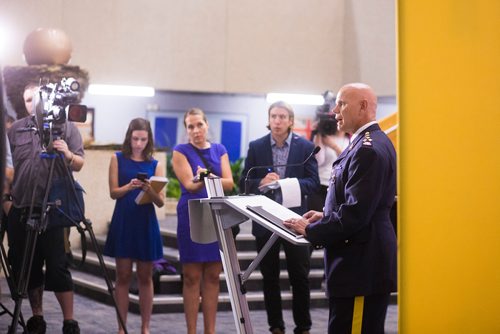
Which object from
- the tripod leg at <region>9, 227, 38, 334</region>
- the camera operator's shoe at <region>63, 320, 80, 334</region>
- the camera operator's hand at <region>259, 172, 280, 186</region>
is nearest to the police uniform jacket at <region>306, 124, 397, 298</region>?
the camera operator's hand at <region>259, 172, 280, 186</region>

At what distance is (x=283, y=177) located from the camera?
17.6 ft

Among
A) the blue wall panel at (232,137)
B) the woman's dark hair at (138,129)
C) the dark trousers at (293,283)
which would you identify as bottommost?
the dark trousers at (293,283)

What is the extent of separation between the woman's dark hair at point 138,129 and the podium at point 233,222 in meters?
1.50

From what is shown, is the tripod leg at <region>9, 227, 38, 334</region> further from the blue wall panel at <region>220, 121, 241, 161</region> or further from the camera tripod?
the blue wall panel at <region>220, 121, 241, 161</region>

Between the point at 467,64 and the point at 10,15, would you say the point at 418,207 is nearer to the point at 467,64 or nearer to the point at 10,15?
the point at 467,64

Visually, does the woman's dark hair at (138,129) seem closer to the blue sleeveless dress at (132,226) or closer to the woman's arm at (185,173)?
the blue sleeveless dress at (132,226)

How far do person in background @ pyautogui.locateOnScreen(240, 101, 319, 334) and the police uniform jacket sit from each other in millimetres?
1908

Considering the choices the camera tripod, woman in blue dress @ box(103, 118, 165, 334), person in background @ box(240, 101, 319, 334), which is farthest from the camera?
person in background @ box(240, 101, 319, 334)

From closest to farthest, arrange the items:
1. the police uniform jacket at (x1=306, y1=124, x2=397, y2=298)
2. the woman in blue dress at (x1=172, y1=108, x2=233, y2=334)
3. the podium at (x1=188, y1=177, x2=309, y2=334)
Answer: the police uniform jacket at (x1=306, y1=124, x2=397, y2=298) → the podium at (x1=188, y1=177, x2=309, y2=334) → the woman in blue dress at (x1=172, y1=108, x2=233, y2=334)

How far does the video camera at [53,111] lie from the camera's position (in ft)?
15.4

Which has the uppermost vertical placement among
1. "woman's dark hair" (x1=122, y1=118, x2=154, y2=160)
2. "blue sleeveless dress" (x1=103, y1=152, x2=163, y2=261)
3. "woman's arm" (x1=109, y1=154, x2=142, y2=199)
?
"woman's dark hair" (x1=122, y1=118, x2=154, y2=160)

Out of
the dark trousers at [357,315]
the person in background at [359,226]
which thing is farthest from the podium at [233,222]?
the dark trousers at [357,315]

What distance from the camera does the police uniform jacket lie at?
3230 mm

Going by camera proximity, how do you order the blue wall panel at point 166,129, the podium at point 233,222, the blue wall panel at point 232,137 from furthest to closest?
the blue wall panel at point 232,137 → the blue wall panel at point 166,129 → the podium at point 233,222
